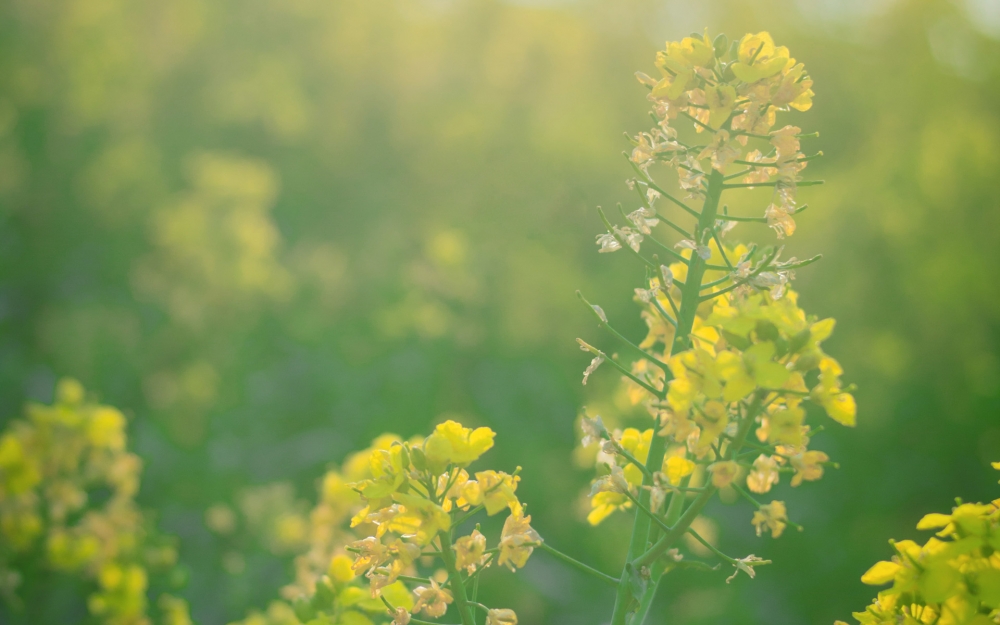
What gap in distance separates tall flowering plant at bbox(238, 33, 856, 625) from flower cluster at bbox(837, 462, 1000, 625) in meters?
0.18

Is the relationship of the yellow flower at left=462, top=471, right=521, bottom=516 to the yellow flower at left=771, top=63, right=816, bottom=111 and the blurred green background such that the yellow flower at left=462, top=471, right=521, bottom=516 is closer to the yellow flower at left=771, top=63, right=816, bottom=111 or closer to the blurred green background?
the yellow flower at left=771, top=63, right=816, bottom=111

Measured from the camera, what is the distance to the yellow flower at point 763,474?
1270 mm

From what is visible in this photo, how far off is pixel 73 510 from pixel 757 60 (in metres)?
2.82

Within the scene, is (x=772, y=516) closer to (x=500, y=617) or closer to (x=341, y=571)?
(x=500, y=617)

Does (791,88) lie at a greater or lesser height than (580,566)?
greater

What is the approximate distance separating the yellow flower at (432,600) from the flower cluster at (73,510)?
5.30 ft

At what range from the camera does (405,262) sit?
22.2ft

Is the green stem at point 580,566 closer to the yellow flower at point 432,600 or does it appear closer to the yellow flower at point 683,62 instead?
the yellow flower at point 432,600

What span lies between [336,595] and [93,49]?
9.12 meters

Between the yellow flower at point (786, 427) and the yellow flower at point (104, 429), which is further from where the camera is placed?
the yellow flower at point (104, 429)

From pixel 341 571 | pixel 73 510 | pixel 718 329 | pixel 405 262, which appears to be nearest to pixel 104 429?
pixel 73 510

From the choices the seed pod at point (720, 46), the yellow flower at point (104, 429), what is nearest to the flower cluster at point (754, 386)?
the seed pod at point (720, 46)

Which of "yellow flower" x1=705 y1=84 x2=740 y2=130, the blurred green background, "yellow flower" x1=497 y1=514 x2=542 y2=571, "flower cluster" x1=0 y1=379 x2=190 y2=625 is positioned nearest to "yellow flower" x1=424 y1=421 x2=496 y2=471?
"yellow flower" x1=497 y1=514 x2=542 y2=571

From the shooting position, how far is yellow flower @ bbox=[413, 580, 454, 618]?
1.18 metres
